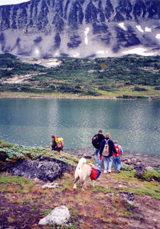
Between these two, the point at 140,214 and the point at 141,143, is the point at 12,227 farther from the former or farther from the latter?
the point at 141,143

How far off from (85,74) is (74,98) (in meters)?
64.7

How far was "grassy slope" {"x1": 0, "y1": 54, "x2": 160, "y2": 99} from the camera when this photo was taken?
110 meters

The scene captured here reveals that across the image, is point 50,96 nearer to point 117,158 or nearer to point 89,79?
point 89,79

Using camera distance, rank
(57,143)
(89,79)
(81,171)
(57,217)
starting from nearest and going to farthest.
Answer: (57,217), (81,171), (57,143), (89,79)

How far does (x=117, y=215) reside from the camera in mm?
7062

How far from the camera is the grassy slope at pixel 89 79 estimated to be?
10956cm

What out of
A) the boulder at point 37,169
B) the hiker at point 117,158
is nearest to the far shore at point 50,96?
the hiker at point 117,158

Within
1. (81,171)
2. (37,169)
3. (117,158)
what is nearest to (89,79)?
(117,158)

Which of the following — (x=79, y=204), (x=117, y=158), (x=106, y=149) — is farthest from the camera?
(x=117, y=158)

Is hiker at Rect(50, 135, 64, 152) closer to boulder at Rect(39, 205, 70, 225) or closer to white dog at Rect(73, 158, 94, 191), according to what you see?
white dog at Rect(73, 158, 94, 191)

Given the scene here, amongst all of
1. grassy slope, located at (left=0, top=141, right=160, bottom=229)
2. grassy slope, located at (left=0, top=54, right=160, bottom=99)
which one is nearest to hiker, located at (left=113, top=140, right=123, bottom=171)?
grassy slope, located at (left=0, top=141, right=160, bottom=229)

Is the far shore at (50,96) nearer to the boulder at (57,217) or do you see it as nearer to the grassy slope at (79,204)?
the grassy slope at (79,204)

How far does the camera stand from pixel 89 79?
14400 centimetres

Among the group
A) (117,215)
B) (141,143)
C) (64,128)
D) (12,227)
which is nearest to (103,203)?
(117,215)
